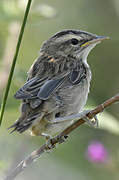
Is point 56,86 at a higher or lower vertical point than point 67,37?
lower

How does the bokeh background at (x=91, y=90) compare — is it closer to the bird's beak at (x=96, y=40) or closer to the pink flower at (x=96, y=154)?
the pink flower at (x=96, y=154)

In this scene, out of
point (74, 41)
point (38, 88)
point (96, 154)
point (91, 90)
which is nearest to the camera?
point (38, 88)

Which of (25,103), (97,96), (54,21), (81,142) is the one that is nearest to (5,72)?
(25,103)

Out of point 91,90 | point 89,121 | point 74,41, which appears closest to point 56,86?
point 89,121

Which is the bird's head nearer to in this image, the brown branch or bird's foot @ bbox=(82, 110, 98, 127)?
bird's foot @ bbox=(82, 110, 98, 127)

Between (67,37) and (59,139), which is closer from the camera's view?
(59,139)

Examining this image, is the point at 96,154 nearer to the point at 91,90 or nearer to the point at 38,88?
the point at 38,88
